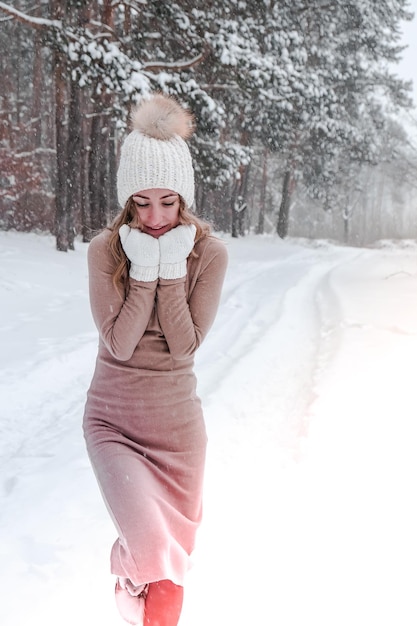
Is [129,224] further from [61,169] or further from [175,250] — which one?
[61,169]

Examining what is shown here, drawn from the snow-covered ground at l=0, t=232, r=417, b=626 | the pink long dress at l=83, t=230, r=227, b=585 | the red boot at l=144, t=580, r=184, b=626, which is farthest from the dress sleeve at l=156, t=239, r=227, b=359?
the snow-covered ground at l=0, t=232, r=417, b=626

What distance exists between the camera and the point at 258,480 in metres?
3.50

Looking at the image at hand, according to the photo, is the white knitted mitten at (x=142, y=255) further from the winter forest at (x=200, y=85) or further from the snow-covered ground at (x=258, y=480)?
the snow-covered ground at (x=258, y=480)

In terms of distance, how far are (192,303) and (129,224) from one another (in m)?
0.46

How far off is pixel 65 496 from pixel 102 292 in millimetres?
1748

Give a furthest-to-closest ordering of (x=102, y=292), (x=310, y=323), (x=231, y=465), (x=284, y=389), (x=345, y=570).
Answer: (x=310, y=323) < (x=284, y=389) < (x=231, y=465) < (x=345, y=570) < (x=102, y=292)

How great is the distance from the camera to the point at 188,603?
2.43 m

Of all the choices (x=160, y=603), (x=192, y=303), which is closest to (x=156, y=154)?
(x=192, y=303)

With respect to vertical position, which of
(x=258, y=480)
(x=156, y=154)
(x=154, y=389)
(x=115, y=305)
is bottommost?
(x=258, y=480)

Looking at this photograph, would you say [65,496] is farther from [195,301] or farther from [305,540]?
[195,301]

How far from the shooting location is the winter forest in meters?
11.2

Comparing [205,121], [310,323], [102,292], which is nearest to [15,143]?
[205,121]

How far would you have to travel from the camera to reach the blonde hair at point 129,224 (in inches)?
86.3

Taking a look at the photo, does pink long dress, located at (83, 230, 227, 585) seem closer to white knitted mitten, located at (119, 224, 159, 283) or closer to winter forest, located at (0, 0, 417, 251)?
white knitted mitten, located at (119, 224, 159, 283)
